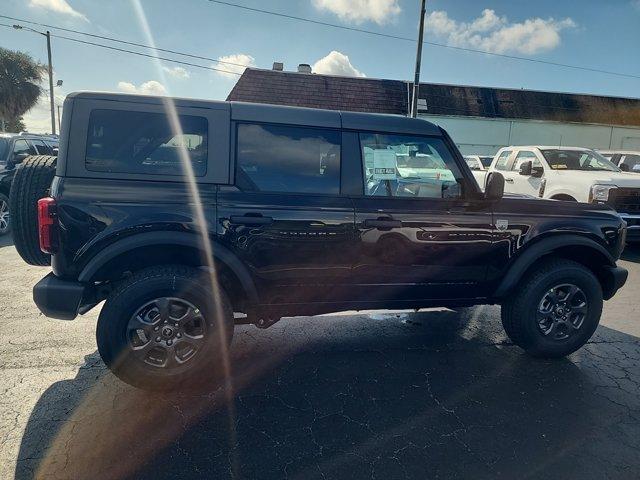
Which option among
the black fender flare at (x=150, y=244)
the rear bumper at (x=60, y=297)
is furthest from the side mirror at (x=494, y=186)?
the rear bumper at (x=60, y=297)

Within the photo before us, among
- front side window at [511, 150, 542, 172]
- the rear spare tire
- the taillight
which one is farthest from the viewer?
front side window at [511, 150, 542, 172]

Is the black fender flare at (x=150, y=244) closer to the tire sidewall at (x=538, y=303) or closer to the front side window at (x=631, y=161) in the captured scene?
the tire sidewall at (x=538, y=303)

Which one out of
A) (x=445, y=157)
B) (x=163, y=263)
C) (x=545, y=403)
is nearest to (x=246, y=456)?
(x=163, y=263)

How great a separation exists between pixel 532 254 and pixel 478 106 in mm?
25206

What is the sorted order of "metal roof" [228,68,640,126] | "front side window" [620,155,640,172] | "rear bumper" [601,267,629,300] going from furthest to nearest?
1. "metal roof" [228,68,640,126]
2. "front side window" [620,155,640,172]
3. "rear bumper" [601,267,629,300]

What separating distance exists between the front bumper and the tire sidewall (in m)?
4.73

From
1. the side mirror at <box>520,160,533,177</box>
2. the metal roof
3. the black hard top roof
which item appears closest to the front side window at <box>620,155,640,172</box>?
the side mirror at <box>520,160,533,177</box>

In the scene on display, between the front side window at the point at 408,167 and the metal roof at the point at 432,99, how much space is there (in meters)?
19.4

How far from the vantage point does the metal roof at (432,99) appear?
22.2 metres

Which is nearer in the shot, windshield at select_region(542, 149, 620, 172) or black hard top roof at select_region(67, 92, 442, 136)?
black hard top roof at select_region(67, 92, 442, 136)

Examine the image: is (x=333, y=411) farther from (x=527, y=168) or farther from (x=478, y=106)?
(x=478, y=106)

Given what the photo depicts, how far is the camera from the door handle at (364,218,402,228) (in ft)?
9.68

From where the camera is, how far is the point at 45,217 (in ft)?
8.30

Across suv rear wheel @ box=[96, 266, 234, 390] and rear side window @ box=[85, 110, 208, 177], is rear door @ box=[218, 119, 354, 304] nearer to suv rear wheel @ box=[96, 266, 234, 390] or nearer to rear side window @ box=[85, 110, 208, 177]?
rear side window @ box=[85, 110, 208, 177]
